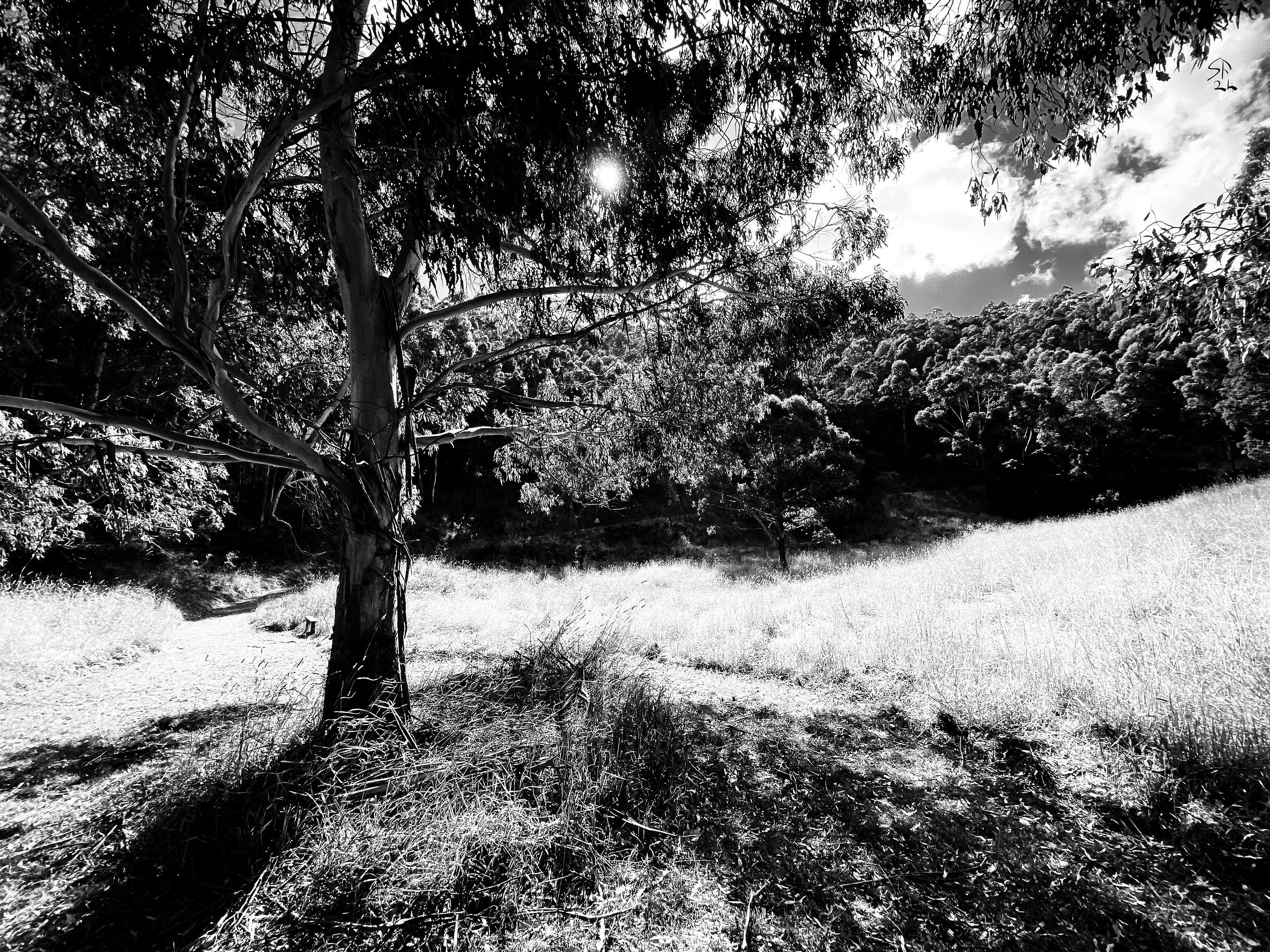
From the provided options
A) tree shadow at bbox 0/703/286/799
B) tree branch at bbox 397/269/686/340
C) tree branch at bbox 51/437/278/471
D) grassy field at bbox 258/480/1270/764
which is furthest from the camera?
tree branch at bbox 397/269/686/340

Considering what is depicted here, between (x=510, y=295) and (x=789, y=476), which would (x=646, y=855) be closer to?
(x=510, y=295)

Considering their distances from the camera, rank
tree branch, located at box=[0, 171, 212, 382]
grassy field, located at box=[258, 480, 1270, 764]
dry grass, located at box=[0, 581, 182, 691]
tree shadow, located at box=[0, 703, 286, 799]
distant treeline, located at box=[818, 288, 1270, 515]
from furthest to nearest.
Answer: distant treeline, located at box=[818, 288, 1270, 515], dry grass, located at box=[0, 581, 182, 691], grassy field, located at box=[258, 480, 1270, 764], tree shadow, located at box=[0, 703, 286, 799], tree branch, located at box=[0, 171, 212, 382]

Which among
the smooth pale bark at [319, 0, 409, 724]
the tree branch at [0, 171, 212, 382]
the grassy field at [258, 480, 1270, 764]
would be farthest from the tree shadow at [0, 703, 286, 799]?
the grassy field at [258, 480, 1270, 764]

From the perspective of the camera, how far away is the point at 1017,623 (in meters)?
5.63

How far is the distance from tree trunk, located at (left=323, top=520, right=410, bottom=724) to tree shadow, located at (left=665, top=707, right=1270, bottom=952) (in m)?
2.12

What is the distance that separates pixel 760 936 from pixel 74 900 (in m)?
2.93

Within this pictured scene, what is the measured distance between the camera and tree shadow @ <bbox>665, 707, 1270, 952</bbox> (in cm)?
186

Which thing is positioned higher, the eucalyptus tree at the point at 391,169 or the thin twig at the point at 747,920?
the eucalyptus tree at the point at 391,169

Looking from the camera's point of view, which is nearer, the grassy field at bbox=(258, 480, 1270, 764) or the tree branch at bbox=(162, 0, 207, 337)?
the tree branch at bbox=(162, 0, 207, 337)

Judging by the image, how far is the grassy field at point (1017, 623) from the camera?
3268 mm

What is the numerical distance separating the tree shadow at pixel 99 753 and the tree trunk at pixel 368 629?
824mm

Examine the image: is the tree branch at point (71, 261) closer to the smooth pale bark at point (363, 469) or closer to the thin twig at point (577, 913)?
the smooth pale bark at point (363, 469)

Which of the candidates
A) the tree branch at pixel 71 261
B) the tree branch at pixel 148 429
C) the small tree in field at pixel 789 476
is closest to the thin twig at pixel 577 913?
the tree branch at pixel 148 429

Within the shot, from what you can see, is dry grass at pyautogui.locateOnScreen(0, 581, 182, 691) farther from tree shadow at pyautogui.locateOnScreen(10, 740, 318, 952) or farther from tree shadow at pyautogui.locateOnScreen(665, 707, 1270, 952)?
tree shadow at pyautogui.locateOnScreen(665, 707, 1270, 952)
